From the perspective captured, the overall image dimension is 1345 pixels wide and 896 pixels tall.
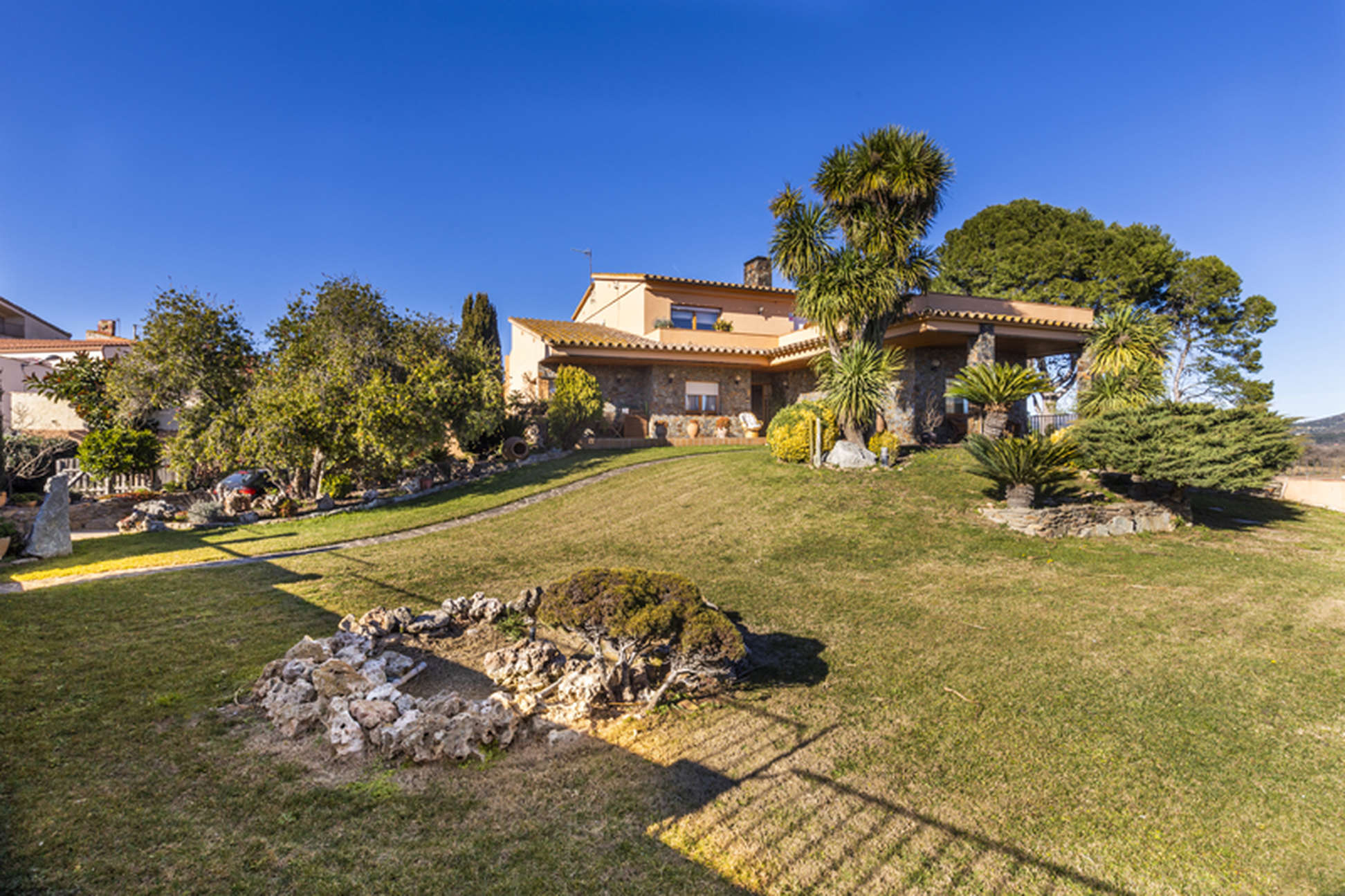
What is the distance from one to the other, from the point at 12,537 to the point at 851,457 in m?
15.7

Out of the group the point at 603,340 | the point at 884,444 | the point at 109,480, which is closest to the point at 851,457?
the point at 884,444

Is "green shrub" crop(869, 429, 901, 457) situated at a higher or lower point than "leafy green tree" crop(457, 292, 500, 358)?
lower

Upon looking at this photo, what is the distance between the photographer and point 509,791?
3400mm

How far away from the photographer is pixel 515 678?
468cm

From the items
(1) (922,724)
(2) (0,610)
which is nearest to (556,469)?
(2) (0,610)

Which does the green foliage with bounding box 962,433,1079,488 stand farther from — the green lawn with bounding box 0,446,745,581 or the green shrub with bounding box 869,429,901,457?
the green lawn with bounding box 0,446,745,581

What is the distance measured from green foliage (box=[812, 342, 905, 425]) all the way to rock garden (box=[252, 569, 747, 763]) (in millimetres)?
9418

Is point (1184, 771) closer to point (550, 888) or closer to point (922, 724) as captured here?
point (922, 724)

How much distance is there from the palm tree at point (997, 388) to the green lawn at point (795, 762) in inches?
216

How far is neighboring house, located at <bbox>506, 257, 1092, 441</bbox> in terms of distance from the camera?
17.7 meters

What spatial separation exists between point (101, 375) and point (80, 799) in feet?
69.6

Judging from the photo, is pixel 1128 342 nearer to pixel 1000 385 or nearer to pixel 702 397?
pixel 1000 385

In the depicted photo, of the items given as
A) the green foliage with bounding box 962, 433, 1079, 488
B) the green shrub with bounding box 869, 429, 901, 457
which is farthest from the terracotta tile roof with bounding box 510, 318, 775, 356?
the green foliage with bounding box 962, 433, 1079, 488

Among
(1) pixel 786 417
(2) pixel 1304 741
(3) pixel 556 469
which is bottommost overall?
(2) pixel 1304 741
